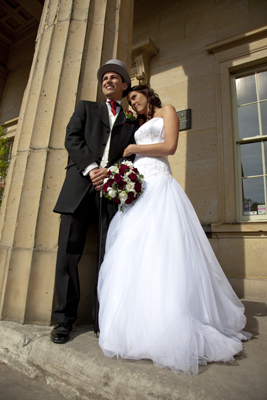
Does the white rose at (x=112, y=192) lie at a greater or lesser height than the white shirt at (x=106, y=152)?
lesser

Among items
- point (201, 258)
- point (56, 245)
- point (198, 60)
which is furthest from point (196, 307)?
point (198, 60)

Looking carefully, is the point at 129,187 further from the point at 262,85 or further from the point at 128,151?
the point at 262,85

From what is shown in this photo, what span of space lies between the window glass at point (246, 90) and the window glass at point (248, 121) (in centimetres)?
13

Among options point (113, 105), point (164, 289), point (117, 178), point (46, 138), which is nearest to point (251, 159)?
point (113, 105)

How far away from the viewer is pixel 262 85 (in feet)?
14.3

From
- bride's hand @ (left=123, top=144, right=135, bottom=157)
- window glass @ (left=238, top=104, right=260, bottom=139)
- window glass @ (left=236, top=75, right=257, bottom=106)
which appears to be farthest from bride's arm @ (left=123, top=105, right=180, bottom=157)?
window glass @ (left=236, top=75, right=257, bottom=106)

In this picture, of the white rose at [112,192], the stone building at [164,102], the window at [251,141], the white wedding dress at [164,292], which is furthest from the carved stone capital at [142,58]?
the white rose at [112,192]

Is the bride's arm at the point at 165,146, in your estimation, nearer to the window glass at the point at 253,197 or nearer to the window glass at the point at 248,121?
the window glass at the point at 253,197

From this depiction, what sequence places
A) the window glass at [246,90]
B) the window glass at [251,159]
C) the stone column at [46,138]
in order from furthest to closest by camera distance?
the window glass at [246,90], the window glass at [251,159], the stone column at [46,138]

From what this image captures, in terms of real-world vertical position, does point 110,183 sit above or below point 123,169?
below

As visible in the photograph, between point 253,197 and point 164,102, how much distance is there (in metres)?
2.49

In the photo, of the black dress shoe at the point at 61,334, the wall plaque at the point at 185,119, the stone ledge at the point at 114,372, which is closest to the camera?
the stone ledge at the point at 114,372

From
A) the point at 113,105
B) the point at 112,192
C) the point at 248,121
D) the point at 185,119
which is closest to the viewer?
the point at 112,192

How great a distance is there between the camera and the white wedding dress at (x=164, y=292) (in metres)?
1.41
